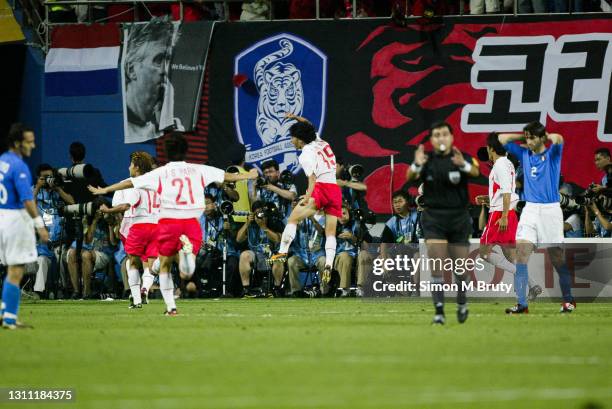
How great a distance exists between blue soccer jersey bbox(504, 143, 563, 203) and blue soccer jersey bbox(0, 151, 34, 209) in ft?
22.6

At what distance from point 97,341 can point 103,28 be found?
1479cm

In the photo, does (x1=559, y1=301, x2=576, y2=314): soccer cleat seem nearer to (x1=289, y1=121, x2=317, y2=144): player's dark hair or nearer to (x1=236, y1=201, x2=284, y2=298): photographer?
(x1=289, y1=121, x2=317, y2=144): player's dark hair

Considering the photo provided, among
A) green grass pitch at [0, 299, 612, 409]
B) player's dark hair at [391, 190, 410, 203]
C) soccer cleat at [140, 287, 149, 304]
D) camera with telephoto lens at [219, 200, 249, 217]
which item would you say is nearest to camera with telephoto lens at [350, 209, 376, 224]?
player's dark hair at [391, 190, 410, 203]

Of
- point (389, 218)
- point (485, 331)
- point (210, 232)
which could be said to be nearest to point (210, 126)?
point (210, 232)

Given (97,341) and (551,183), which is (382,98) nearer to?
(551,183)

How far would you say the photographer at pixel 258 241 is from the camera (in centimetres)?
Answer: 2348

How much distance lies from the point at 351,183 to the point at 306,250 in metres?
1.68

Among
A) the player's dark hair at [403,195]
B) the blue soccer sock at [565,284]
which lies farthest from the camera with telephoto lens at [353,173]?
the blue soccer sock at [565,284]

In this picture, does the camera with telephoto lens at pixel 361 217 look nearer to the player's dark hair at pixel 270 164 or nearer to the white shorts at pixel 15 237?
the player's dark hair at pixel 270 164

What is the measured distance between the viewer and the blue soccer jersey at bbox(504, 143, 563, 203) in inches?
666

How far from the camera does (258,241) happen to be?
23828 millimetres

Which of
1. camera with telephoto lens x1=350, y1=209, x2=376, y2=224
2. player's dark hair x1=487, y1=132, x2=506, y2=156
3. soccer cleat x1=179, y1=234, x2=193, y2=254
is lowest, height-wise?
soccer cleat x1=179, y1=234, x2=193, y2=254

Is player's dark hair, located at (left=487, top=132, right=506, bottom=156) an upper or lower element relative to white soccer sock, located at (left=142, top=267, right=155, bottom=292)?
upper

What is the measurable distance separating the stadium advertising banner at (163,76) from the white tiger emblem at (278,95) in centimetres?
138
